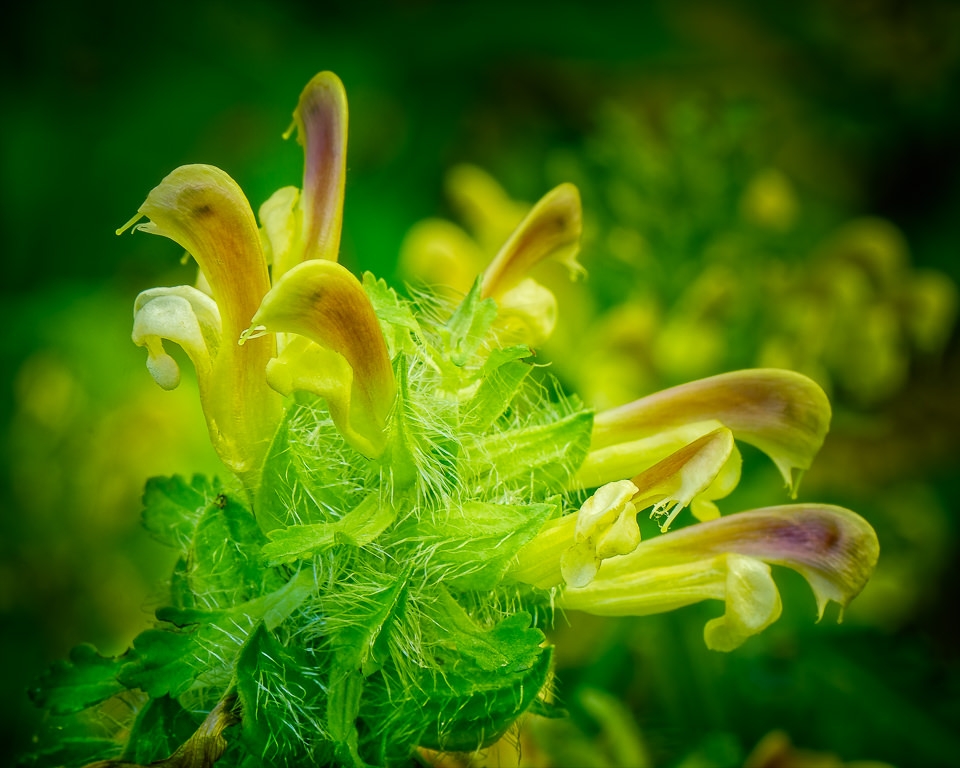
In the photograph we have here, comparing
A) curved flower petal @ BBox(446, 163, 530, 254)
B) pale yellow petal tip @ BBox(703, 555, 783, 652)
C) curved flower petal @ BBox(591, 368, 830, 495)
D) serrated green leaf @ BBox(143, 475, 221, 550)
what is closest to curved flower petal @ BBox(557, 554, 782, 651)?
pale yellow petal tip @ BBox(703, 555, 783, 652)

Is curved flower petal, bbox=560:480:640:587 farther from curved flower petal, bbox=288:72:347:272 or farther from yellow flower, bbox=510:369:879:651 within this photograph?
curved flower petal, bbox=288:72:347:272

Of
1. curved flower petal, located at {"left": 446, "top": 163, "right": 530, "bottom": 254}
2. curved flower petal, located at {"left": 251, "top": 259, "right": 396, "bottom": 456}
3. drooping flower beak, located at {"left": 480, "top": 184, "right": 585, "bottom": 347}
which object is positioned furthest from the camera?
curved flower petal, located at {"left": 446, "top": 163, "right": 530, "bottom": 254}

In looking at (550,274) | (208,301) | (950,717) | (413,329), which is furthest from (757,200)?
(208,301)

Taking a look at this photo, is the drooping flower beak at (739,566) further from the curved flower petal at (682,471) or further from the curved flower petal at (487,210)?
the curved flower petal at (487,210)

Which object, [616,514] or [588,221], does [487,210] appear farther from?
[616,514]

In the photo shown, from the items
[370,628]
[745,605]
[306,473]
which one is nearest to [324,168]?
[306,473]

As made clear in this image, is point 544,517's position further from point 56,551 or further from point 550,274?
point 56,551
